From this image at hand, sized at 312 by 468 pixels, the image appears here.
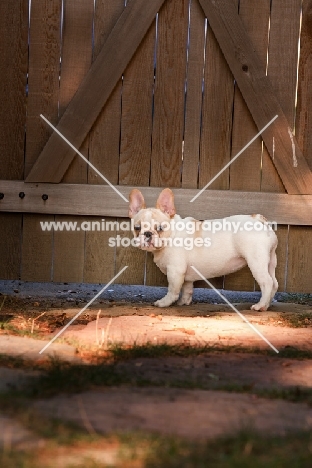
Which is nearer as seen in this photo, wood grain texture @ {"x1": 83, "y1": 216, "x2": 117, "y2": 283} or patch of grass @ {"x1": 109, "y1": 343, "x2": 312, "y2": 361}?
patch of grass @ {"x1": 109, "y1": 343, "x2": 312, "y2": 361}

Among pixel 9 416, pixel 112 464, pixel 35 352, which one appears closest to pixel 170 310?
pixel 35 352

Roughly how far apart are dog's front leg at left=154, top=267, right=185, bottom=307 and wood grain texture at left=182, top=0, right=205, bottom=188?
34.3 inches

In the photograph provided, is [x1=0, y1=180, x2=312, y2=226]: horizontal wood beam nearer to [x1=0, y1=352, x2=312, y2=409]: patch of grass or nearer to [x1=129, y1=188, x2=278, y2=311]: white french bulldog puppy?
[x1=129, y1=188, x2=278, y2=311]: white french bulldog puppy

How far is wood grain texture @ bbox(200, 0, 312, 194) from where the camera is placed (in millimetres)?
5320

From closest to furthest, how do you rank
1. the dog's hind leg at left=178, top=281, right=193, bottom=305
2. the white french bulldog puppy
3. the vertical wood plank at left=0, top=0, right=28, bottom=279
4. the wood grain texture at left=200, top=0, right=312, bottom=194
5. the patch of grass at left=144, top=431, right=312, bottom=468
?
the patch of grass at left=144, top=431, right=312, bottom=468
the white french bulldog puppy
the dog's hind leg at left=178, top=281, right=193, bottom=305
the wood grain texture at left=200, top=0, right=312, bottom=194
the vertical wood plank at left=0, top=0, right=28, bottom=279

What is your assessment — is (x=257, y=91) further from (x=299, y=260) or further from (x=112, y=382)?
(x=112, y=382)

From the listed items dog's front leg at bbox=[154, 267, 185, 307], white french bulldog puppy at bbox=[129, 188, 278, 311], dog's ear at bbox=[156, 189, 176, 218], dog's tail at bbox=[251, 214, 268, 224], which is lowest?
dog's front leg at bbox=[154, 267, 185, 307]

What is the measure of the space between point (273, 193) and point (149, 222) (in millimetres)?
1234

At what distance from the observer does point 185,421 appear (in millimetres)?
2230

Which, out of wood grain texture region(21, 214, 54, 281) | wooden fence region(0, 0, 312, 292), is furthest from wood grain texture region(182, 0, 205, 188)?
wood grain texture region(21, 214, 54, 281)

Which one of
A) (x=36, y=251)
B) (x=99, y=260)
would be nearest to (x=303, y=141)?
(x=99, y=260)

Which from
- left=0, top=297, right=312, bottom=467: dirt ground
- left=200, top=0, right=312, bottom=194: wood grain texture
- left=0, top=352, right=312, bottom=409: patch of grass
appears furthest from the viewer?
left=200, top=0, right=312, bottom=194: wood grain texture

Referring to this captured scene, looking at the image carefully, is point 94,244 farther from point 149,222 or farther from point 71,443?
point 71,443

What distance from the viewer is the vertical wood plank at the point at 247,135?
537 cm
